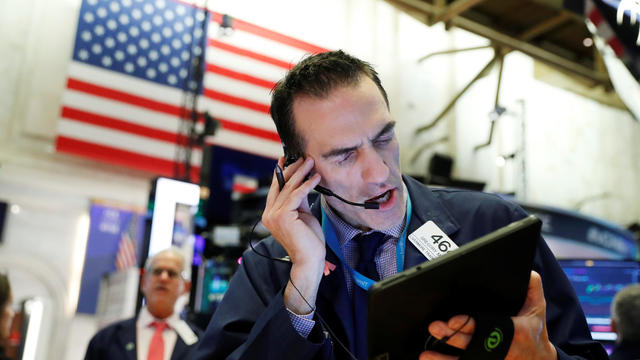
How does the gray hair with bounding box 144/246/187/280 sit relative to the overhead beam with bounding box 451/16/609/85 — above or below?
below

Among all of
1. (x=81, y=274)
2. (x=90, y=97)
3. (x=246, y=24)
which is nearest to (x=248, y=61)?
(x=246, y=24)

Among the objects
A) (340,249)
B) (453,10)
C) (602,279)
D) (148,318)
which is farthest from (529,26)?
(340,249)

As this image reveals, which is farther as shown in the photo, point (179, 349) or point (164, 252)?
point (164, 252)

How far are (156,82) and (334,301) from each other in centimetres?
595

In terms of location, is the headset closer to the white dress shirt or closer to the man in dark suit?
the man in dark suit

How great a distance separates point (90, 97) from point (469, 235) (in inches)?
228

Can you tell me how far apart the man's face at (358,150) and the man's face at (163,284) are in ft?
8.26

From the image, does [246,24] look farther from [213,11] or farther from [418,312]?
[418,312]

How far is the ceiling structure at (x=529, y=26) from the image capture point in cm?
854

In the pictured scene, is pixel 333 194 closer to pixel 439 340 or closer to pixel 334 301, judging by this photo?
pixel 334 301

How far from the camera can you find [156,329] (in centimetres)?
347

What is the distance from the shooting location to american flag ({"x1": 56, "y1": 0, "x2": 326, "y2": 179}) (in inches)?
244

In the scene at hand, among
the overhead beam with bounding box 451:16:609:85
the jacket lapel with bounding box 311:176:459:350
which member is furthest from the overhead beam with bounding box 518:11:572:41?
the jacket lapel with bounding box 311:176:459:350

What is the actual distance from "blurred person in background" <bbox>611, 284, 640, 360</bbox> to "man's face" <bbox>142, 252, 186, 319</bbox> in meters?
2.43
